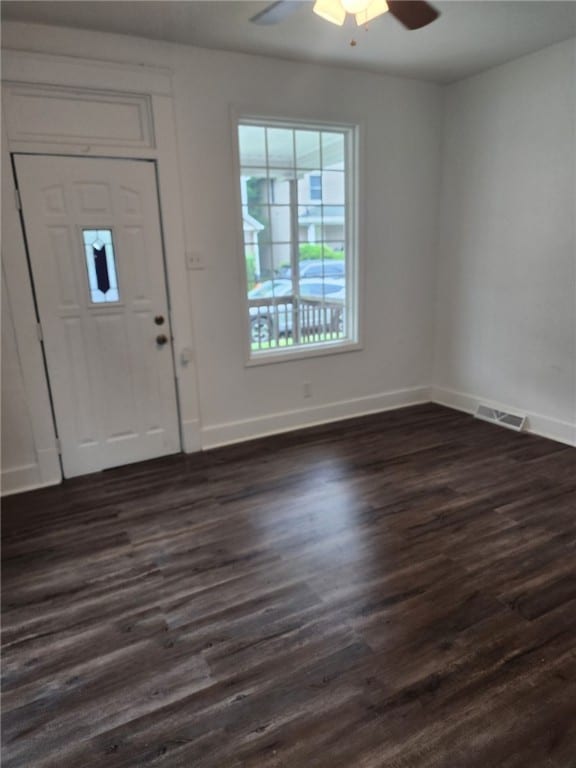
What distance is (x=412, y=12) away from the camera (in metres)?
2.24

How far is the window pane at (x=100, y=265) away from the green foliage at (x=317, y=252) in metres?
1.54

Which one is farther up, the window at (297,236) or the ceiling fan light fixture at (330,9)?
the ceiling fan light fixture at (330,9)

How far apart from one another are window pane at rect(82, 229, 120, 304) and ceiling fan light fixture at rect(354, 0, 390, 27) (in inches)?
77.7

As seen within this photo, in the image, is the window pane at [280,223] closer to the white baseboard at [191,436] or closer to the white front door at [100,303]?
the white front door at [100,303]

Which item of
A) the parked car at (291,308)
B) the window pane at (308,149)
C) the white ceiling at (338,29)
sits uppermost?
the white ceiling at (338,29)

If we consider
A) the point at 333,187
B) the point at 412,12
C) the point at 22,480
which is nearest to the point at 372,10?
the point at 412,12

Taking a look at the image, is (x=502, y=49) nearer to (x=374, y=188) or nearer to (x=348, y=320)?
(x=374, y=188)

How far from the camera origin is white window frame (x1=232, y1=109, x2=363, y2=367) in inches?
141

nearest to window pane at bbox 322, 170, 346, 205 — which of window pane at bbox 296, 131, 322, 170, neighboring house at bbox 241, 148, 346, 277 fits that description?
neighboring house at bbox 241, 148, 346, 277

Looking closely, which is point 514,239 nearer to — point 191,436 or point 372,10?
point 372,10

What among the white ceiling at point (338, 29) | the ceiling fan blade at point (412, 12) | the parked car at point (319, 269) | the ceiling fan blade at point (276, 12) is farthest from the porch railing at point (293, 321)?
the ceiling fan blade at point (412, 12)

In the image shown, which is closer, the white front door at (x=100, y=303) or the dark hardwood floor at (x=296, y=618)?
the dark hardwood floor at (x=296, y=618)

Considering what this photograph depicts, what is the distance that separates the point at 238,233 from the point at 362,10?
1843 millimetres

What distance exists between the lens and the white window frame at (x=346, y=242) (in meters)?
3.59
